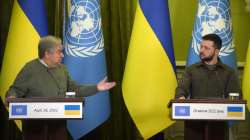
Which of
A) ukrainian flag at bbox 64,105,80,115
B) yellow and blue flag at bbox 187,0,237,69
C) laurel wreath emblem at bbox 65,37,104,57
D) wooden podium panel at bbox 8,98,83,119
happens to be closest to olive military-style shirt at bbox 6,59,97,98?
wooden podium panel at bbox 8,98,83,119

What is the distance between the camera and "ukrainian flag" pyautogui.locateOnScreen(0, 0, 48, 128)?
4773 mm

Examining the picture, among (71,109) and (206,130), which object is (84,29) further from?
(206,130)

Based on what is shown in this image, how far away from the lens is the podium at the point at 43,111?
324 centimetres

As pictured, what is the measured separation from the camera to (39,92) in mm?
3752

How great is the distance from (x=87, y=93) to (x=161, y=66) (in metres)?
0.99

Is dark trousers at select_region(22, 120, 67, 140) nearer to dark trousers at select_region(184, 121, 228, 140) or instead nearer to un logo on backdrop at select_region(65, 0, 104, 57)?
dark trousers at select_region(184, 121, 228, 140)

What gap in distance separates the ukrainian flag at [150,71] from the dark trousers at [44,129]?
132cm

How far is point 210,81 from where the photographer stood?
4027 mm

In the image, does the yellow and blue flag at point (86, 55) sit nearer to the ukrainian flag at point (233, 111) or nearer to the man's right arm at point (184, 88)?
the man's right arm at point (184, 88)

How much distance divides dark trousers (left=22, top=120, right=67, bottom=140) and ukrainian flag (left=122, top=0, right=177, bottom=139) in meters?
1.32

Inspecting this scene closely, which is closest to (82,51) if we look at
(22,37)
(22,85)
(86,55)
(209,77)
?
(86,55)

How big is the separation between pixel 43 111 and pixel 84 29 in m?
1.58

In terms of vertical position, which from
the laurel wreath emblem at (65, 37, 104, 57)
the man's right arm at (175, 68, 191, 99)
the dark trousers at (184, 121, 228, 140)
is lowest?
the dark trousers at (184, 121, 228, 140)

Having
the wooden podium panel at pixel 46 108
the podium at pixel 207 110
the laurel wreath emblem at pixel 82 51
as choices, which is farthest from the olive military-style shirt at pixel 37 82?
the podium at pixel 207 110
